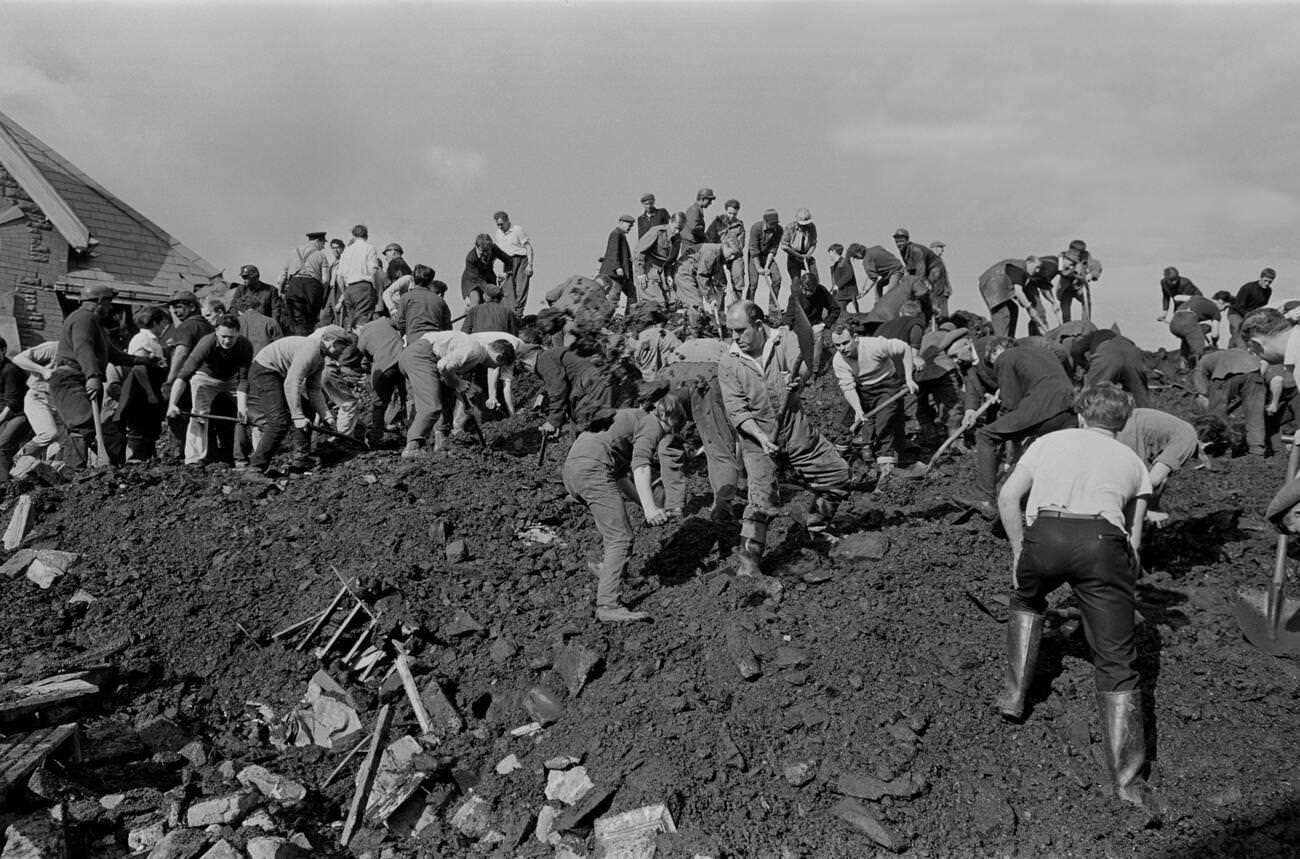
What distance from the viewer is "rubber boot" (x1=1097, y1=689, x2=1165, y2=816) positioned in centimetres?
419

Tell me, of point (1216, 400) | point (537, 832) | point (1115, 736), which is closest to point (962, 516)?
point (1115, 736)

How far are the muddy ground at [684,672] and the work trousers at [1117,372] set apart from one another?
117 centimetres

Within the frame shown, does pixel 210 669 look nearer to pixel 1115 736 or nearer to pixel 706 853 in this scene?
pixel 706 853

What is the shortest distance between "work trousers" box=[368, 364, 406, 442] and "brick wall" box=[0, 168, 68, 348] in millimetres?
10625

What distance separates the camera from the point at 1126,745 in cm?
423

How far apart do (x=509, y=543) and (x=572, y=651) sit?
227cm

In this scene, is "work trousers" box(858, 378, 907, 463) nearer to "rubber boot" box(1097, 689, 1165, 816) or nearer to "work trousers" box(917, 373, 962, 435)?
"work trousers" box(917, 373, 962, 435)

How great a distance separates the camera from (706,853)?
14.5 ft

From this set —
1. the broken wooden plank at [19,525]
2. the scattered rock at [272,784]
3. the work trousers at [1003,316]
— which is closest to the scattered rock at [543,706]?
the scattered rock at [272,784]

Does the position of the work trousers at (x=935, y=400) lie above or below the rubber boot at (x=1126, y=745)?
above

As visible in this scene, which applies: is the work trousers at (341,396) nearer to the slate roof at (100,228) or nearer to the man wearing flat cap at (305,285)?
the man wearing flat cap at (305,285)

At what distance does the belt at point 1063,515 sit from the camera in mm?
4168

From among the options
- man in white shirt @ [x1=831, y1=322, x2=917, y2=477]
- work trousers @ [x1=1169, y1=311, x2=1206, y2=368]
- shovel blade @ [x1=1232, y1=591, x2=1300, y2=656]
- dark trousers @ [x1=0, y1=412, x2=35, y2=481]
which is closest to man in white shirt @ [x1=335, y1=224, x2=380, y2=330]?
dark trousers @ [x1=0, y1=412, x2=35, y2=481]

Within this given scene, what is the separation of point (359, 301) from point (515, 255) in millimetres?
2461
